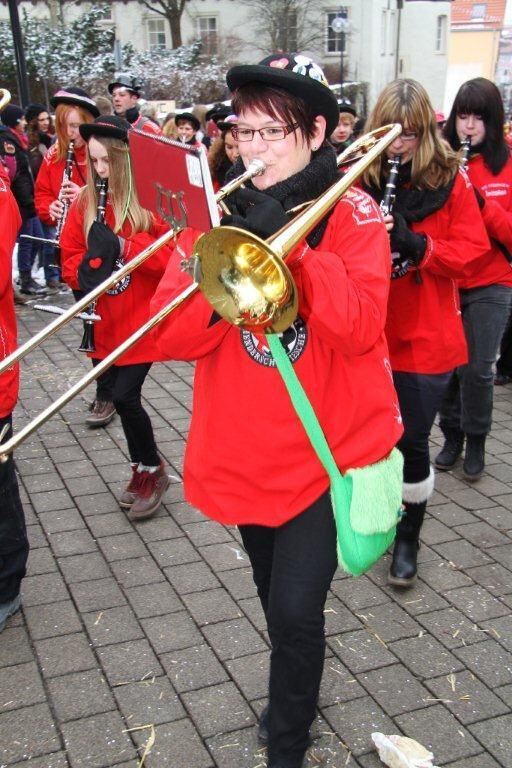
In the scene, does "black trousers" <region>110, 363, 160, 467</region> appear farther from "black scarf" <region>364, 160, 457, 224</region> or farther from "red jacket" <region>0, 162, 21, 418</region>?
"black scarf" <region>364, 160, 457, 224</region>

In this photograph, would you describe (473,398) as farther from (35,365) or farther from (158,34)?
(158,34)

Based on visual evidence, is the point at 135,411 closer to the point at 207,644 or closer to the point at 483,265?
the point at 207,644

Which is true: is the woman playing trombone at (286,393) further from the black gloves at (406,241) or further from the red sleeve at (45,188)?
the red sleeve at (45,188)

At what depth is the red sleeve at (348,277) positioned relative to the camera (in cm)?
200

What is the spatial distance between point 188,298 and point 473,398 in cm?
275

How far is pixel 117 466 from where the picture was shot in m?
4.77

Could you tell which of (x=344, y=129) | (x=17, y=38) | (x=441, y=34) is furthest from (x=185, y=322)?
(x=441, y=34)

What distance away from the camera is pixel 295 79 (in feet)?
7.00

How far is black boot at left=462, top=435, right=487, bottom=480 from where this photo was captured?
4652mm

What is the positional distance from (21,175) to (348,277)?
739 cm

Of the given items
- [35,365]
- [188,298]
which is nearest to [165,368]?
[35,365]

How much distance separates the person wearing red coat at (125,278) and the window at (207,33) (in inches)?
1439

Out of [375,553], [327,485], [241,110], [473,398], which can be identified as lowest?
[473,398]

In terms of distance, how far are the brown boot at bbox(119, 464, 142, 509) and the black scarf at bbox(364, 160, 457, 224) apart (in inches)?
74.5
